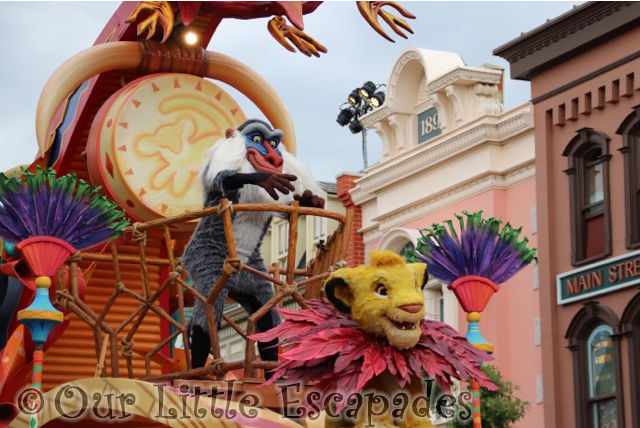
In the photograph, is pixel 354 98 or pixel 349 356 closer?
pixel 349 356

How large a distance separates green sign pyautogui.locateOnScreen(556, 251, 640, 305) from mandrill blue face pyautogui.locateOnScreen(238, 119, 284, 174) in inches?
429

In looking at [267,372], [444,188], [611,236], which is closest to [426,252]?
[267,372]

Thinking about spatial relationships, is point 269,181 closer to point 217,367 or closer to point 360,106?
point 217,367

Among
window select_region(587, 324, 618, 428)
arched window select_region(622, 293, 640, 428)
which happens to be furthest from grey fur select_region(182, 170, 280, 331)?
window select_region(587, 324, 618, 428)

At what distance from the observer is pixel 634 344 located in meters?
20.6

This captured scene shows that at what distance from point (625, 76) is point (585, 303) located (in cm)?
349

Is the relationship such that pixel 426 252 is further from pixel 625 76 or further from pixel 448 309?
pixel 448 309

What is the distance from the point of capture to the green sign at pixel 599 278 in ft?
68.1

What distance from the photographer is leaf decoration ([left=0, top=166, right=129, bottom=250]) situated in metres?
10.1

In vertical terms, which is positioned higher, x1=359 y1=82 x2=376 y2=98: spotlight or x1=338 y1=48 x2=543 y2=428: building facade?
x1=359 y1=82 x2=376 y2=98: spotlight

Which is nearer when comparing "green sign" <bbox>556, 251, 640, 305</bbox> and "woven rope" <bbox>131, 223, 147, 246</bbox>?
"woven rope" <bbox>131, 223, 147, 246</bbox>

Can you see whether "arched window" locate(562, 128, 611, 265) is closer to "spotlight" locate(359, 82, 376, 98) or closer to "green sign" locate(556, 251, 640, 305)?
"green sign" locate(556, 251, 640, 305)

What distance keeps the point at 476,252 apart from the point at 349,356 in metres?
2.25

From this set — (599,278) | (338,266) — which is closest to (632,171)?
(599,278)
